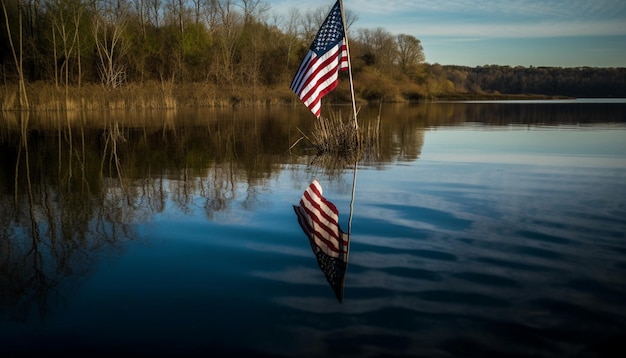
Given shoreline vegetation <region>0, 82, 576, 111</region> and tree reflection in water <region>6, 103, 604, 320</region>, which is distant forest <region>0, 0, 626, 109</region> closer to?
shoreline vegetation <region>0, 82, 576, 111</region>

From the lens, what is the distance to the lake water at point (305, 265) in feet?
9.21

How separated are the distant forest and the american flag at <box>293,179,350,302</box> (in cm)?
2747

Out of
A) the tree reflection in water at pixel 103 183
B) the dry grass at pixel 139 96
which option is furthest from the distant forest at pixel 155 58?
the tree reflection in water at pixel 103 183

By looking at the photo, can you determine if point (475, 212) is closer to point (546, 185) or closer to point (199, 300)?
point (546, 185)

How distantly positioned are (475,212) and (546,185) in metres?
2.44

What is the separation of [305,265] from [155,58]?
4483 centimetres

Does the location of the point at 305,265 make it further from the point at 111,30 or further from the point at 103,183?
the point at 111,30

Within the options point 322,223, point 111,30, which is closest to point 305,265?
point 322,223

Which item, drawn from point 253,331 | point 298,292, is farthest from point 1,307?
point 298,292

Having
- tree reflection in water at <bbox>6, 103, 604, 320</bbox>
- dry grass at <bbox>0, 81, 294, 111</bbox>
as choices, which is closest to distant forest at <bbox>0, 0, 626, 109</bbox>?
dry grass at <bbox>0, 81, 294, 111</bbox>

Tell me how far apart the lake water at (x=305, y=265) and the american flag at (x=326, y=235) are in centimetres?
8

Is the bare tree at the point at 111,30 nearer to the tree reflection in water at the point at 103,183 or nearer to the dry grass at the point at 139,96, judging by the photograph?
A: the dry grass at the point at 139,96

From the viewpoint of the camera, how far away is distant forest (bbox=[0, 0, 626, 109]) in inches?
1350

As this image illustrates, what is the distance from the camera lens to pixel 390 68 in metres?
70.5
